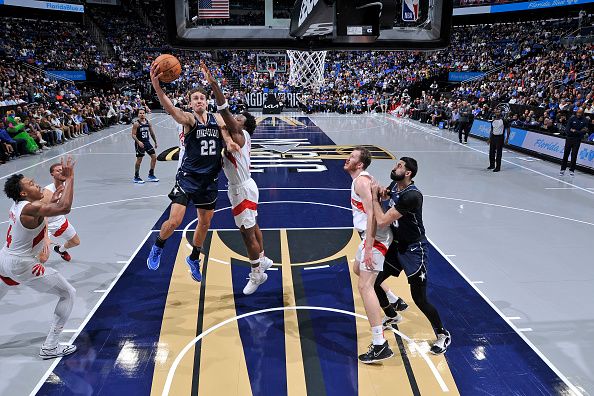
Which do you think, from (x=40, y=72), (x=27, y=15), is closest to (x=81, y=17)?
(x=27, y=15)

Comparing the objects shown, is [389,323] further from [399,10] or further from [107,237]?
[107,237]

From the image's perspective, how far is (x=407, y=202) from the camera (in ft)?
12.7

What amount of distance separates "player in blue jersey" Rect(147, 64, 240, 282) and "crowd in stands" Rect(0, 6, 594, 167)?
10485 millimetres

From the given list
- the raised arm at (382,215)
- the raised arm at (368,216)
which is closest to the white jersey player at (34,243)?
the raised arm at (368,216)

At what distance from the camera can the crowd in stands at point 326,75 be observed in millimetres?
18359

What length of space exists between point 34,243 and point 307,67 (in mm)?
21639

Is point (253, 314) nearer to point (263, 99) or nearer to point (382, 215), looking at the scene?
point (382, 215)

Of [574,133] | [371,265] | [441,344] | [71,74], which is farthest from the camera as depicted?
[71,74]

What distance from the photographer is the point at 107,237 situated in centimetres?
735

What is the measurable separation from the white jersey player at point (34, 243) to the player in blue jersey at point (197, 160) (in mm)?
1133

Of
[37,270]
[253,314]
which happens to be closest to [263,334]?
[253,314]

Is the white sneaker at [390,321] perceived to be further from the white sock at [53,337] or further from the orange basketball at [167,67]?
the orange basketball at [167,67]

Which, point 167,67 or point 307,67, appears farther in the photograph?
point 307,67

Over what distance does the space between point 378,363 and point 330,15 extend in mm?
3313
